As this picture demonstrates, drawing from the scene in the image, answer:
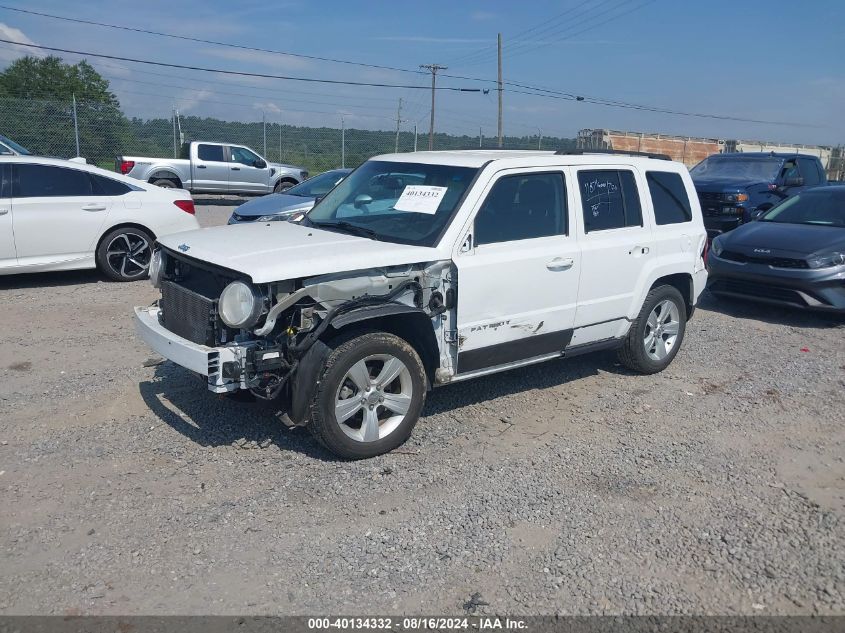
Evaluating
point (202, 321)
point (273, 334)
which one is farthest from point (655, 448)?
point (202, 321)

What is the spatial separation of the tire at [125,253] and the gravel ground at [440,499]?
9.28 feet

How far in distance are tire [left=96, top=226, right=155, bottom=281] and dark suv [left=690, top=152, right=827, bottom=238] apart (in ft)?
33.7

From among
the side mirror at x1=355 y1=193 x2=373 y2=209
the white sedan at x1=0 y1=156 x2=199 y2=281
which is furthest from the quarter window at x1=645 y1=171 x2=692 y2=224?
the white sedan at x1=0 y1=156 x2=199 y2=281

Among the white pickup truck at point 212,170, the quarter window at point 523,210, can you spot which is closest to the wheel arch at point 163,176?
the white pickup truck at point 212,170

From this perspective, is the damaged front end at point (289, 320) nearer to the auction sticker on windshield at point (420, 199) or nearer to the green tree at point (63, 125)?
the auction sticker on windshield at point (420, 199)

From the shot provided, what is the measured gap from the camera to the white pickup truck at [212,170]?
1986cm

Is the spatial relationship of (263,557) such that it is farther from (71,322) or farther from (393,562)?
(71,322)

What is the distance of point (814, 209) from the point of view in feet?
33.3

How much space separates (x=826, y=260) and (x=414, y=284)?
6.16m

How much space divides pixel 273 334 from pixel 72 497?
4.70 feet

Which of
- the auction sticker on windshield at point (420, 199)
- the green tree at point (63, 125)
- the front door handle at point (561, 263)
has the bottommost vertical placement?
the front door handle at point (561, 263)

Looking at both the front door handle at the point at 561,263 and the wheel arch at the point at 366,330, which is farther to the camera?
the front door handle at the point at 561,263

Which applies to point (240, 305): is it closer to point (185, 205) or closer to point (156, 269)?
point (156, 269)

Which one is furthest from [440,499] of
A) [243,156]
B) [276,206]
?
[243,156]
